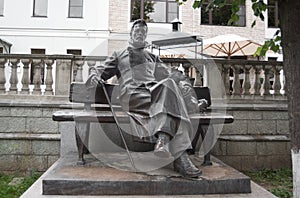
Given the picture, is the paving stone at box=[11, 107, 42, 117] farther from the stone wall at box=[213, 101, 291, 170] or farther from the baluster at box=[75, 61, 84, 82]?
the stone wall at box=[213, 101, 291, 170]

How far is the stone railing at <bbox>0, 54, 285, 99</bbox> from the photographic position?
5449 millimetres

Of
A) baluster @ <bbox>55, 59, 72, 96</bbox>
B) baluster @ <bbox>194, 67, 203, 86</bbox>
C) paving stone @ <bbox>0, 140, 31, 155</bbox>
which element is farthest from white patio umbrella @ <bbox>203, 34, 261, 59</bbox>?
paving stone @ <bbox>0, 140, 31, 155</bbox>

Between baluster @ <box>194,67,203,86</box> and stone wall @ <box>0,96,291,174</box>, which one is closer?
stone wall @ <box>0,96,291,174</box>

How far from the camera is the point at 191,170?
10.1 ft

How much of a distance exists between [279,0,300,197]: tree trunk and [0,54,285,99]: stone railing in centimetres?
251

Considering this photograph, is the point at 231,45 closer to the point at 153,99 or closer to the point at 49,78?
the point at 49,78

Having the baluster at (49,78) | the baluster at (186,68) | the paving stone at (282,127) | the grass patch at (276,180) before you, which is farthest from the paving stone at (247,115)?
the baluster at (49,78)

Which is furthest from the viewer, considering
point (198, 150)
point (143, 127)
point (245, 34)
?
point (245, 34)

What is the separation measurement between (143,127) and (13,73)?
124 inches

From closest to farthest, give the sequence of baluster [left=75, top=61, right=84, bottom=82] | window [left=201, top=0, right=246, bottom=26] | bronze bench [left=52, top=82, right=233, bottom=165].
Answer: bronze bench [left=52, top=82, right=233, bottom=165] → baluster [left=75, top=61, right=84, bottom=82] → window [left=201, top=0, right=246, bottom=26]

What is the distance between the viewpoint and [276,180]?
5.12m

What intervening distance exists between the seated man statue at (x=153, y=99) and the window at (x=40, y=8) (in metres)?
10.9

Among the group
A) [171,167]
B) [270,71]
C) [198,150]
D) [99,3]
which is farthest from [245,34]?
[171,167]

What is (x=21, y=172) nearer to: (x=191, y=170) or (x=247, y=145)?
(x=191, y=170)
